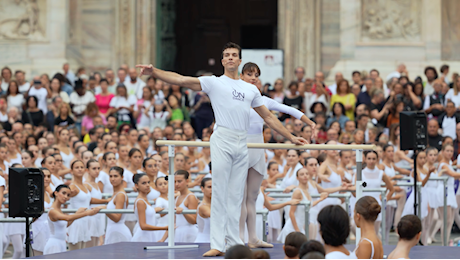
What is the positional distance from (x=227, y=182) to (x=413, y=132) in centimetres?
384

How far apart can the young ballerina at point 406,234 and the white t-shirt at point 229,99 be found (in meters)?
1.76

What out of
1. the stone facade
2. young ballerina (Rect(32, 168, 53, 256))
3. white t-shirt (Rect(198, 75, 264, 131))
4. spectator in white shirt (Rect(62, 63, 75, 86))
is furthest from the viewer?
the stone facade

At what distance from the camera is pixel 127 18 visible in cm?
2094

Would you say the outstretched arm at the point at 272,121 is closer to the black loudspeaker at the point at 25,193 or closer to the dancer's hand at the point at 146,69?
the dancer's hand at the point at 146,69

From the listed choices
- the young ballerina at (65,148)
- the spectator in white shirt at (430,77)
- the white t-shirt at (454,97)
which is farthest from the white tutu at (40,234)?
the spectator in white shirt at (430,77)

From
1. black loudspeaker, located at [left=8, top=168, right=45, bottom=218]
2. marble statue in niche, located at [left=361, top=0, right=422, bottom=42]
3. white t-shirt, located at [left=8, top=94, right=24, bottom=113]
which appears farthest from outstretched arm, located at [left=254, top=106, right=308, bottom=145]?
marble statue in niche, located at [left=361, top=0, right=422, bottom=42]

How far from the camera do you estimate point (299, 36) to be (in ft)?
67.5

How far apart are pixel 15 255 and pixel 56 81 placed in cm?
593

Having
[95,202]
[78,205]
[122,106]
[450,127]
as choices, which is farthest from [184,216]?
[450,127]

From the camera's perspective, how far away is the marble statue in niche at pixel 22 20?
64.1ft

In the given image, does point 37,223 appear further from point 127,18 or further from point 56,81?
point 127,18

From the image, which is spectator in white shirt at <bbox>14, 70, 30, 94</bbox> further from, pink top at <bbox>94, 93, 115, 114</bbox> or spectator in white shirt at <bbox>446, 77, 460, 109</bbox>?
spectator in white shirt at <bbox>446, 77, 460, 109</bbox>

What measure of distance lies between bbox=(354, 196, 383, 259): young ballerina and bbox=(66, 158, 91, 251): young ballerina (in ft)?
17.4

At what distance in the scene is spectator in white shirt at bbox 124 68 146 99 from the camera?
17234 mm
